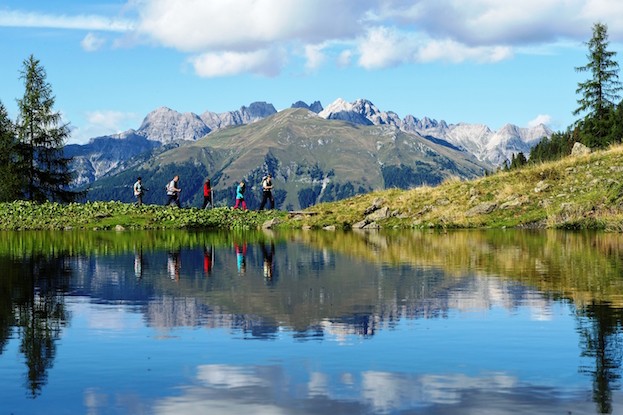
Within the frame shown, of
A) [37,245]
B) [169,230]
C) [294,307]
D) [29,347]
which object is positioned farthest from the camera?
[169,230]

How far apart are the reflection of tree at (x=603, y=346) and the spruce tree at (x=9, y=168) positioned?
79504 mm

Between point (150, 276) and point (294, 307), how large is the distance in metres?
9.16

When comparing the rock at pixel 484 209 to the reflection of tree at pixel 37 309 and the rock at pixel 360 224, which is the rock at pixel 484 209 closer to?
the rock at pixel 360 224

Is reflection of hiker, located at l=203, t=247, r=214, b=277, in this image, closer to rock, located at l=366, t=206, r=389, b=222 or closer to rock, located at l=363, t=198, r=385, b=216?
rock, located at l=366, t=206, r=389, b=222

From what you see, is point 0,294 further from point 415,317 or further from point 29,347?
point 415,317

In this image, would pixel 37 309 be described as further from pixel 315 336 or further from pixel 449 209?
pixel 449 209

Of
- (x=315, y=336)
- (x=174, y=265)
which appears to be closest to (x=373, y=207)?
(x=174, y=265)

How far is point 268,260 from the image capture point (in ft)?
112

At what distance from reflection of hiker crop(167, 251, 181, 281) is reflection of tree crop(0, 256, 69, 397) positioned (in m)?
Answer: 3.52

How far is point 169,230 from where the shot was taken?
61500 mm

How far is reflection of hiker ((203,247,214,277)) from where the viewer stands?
30.1 metres

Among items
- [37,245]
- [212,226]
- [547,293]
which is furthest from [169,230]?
[547,293]

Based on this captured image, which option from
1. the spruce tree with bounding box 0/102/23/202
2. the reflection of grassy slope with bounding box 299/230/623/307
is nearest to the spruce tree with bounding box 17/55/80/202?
the spruce tree with bounding box 0/102/23/202

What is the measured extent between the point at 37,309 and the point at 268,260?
15.1m
